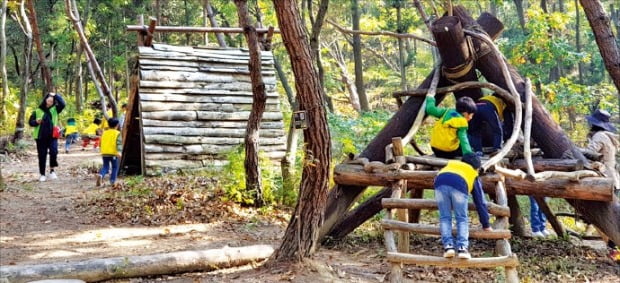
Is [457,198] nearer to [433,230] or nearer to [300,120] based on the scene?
[433,230]

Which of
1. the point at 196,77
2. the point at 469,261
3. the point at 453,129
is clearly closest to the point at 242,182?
the point at 453,129

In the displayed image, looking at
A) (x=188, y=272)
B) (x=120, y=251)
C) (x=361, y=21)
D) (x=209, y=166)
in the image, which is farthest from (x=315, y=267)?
(x=361, y=21)

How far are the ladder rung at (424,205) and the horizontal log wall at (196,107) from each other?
249 inches

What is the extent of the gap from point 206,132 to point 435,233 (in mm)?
7647

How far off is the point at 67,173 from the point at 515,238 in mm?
10681

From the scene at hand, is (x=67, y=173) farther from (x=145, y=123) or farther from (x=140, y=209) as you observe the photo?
(x=140, y=209)

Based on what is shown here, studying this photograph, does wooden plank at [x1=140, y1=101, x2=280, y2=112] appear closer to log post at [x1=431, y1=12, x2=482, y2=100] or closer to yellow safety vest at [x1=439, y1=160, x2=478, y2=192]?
log post at [x1=431, y1=12, x2=482, y2=100]

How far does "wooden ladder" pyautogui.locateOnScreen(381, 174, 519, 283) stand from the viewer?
532cm

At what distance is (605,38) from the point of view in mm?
6855

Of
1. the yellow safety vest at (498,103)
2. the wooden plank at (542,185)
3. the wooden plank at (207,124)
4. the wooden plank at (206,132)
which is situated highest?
the yellow safety vest at (498,103)

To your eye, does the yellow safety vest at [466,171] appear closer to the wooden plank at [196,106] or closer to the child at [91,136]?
the wooden plank at [196,106]

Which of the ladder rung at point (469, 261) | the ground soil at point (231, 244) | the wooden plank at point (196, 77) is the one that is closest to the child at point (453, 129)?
the ground soil at point (231, 244)

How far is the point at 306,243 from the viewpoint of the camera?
6.04 m

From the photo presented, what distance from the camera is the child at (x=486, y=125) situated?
7.82 meters
